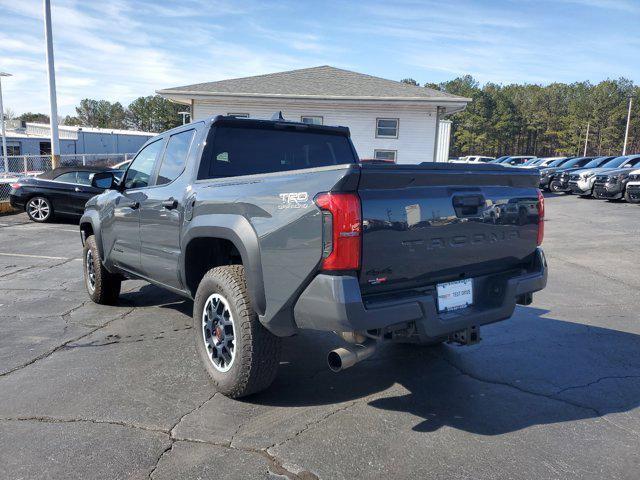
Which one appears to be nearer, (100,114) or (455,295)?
(455,295)

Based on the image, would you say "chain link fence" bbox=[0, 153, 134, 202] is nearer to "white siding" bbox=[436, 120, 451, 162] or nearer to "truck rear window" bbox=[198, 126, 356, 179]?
"truck rear window" bbox=[198, 126, 356, 179]

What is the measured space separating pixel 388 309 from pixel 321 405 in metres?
1.11

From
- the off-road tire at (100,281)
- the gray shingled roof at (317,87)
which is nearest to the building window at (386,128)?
the gray shingled roof at (317,87)

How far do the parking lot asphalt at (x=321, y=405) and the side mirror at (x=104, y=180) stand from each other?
1.47 metres

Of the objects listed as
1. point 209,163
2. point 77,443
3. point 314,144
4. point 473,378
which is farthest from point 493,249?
point 77,443

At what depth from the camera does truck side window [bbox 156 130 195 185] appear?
4328 millimetres

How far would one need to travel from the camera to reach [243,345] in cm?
336

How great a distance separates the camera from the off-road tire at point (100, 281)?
5879mm

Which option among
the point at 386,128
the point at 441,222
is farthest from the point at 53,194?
the point at 386,128

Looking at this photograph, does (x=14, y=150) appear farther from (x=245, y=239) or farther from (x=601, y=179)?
(x=245, y=239)

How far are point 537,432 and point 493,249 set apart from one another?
1.20m

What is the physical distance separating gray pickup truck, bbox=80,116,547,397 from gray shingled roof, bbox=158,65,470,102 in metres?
17.1

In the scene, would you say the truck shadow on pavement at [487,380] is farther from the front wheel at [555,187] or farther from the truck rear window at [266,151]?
the front wheel at [555,187]

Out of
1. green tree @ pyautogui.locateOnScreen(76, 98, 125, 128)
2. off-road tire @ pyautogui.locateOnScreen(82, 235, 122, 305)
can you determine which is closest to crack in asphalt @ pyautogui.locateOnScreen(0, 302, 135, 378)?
off-road tire @ pyautogui.locateOnScreen(82, 235, 122, 305)
